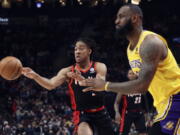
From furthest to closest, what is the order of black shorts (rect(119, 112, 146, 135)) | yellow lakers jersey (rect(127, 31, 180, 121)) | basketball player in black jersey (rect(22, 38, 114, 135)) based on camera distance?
black shorts (rect(119, 112, 146, 135))
basketball player in black jersey (rect(22, 38, 114, 135))
yellow lakers jersey (rect(127, 31, 180, 121))

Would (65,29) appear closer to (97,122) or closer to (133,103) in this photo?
(133,103)

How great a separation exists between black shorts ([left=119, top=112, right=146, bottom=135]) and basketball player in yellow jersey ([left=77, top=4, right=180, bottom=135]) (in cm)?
459

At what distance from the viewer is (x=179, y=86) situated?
3951 millimetres

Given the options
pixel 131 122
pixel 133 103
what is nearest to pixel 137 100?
pixel 133 103

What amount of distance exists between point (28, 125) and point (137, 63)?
33.9 feet

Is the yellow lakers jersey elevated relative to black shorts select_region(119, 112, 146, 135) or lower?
elevated

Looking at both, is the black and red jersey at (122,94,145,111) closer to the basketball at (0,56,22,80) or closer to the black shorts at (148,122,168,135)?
the basketball at (0,56,22,80)

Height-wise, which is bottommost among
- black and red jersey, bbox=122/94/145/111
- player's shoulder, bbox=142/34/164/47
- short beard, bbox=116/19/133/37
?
black and red jersey, bbox=122/94/145/111

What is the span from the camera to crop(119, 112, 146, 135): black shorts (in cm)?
859

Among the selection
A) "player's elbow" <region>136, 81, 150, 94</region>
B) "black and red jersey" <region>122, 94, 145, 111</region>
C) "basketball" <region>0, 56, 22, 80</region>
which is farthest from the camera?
"black and red jersey" <region>122, 94, 145, 111</region>

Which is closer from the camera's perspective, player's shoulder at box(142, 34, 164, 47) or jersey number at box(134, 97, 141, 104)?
player's shoulder at box(142, 34, 164, 47)

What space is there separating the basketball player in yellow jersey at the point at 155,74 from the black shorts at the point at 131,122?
15.1 ft

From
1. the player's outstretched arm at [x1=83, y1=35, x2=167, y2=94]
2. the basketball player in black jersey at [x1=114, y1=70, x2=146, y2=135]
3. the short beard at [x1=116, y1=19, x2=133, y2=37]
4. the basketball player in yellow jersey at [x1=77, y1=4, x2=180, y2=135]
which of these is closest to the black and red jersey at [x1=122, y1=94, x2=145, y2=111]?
the basketball player in black jersey at [x1=114, y1=70, x2=146, y2=135]

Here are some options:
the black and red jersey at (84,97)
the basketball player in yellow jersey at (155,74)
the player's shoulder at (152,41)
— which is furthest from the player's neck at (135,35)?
the black and red jersey at (84,97)
